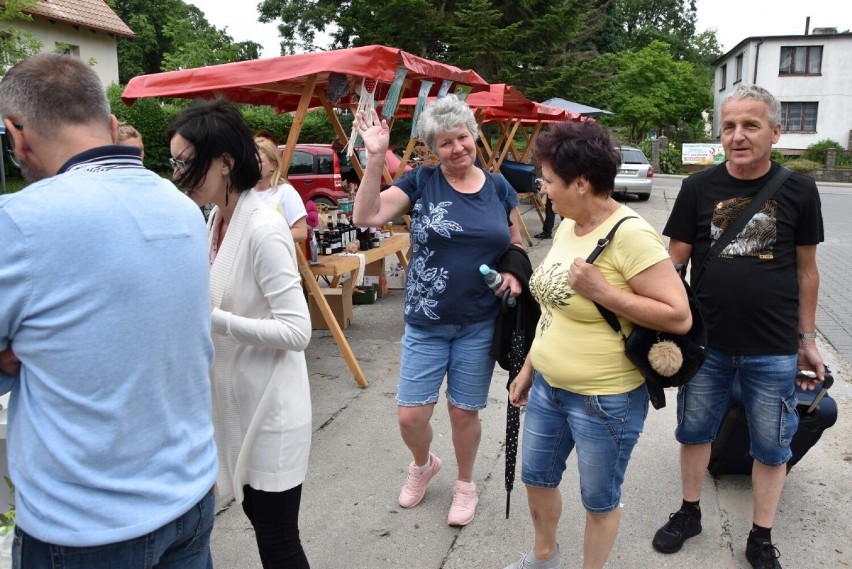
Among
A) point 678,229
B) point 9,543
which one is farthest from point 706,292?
point 9,543

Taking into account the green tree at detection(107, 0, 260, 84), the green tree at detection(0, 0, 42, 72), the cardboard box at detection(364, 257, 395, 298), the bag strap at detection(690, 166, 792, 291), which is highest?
the green tree at detection(107, 0, 260, 84)

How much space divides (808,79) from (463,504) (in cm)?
4254

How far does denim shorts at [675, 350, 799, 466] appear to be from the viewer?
2582mm

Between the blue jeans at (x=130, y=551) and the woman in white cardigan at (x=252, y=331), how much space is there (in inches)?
19.5

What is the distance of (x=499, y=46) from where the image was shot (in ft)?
58.4

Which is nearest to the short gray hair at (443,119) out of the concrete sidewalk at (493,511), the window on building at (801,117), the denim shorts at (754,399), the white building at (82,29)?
the denim shorts at (754,399)

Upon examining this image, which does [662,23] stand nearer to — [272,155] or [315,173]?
[315,173]

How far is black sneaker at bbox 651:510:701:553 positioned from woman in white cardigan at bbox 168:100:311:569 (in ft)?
5.31

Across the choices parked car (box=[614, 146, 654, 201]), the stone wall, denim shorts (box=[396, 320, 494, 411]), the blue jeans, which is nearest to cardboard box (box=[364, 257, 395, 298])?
denim shorts (box=[396, 320, 494, 411])

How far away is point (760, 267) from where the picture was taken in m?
2.55

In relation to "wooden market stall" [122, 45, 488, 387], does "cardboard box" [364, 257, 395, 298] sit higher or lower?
lower

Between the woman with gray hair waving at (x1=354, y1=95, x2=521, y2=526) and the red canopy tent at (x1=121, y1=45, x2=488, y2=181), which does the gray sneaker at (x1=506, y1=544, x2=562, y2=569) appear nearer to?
the woman with gray hair waving at (x1=354, y1=95, x2=521, y2=526)

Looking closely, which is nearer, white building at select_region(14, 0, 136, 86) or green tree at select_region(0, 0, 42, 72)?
green tree at select_region(0, 0, 42, 72)

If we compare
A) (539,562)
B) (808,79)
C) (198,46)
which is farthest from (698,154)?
(539,562)
